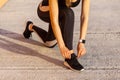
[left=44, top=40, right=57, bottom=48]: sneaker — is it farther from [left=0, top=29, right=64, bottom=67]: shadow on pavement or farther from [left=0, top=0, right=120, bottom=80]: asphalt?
[left=0, top=29, right=64, bottom=67]: shadow on pavement

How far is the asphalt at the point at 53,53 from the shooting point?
3971 mm

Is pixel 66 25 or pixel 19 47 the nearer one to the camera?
pixel 66 25

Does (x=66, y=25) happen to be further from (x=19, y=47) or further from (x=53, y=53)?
(x=19, y=47)

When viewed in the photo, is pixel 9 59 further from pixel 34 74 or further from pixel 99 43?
pixel 99 43

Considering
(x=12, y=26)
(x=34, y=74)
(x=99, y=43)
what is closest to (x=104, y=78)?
(x=34, y=74)

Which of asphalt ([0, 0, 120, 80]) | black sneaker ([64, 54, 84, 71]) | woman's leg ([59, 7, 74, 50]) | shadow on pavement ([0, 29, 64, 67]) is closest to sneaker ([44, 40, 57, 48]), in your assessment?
asphalt ([0, 0, 120, 80])

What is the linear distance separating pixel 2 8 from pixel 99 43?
2.47 m

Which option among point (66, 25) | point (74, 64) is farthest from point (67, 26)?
point (74, 64)

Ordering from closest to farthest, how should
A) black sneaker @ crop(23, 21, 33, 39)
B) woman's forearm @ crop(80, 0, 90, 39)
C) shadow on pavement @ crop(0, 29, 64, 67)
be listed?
1. woman's forearm @ crop(80, 0, 90, 39)
2. shadow on pavement @ crop(0, 29, 64, 67)
3. black sneaker @ crop(23, 21, 33, 39)

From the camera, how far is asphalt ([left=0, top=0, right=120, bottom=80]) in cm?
397

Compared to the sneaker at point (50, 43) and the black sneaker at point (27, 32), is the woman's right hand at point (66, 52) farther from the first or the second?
the black sneaker at point (27, 32)

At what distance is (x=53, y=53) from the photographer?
4531mm

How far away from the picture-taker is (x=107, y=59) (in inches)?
169

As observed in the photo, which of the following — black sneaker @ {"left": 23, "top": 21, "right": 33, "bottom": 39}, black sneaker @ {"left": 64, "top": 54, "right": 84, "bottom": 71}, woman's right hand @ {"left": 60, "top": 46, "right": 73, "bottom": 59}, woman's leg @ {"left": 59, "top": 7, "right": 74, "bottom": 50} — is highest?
woman's leg @ {"left": 59, "top": 7, "right": 74, "bottom": 50}
